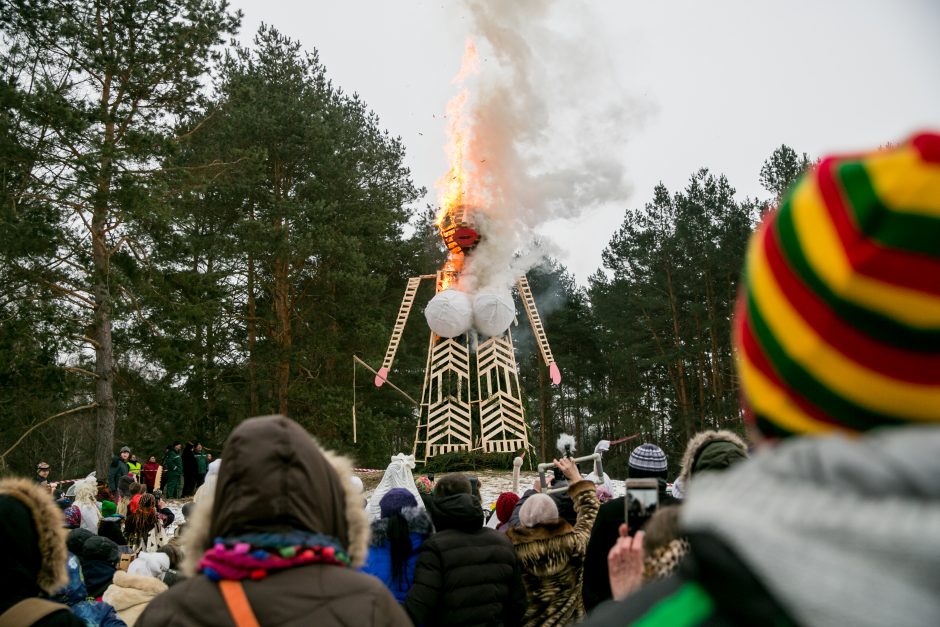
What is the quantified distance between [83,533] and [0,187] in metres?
14.4

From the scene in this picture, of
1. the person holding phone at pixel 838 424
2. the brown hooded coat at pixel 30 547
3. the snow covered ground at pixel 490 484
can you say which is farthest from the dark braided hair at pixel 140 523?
the person holding phone at pixel 838 424

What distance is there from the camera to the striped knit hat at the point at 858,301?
2.59 feet

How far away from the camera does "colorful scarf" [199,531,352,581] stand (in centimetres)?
195

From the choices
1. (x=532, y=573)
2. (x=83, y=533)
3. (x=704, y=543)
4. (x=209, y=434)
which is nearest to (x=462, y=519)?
(x=532, y=573)

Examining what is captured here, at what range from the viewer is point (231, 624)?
1.89 m

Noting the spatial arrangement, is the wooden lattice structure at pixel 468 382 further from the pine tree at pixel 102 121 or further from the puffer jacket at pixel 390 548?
the puffer jacket at pixel 390 548

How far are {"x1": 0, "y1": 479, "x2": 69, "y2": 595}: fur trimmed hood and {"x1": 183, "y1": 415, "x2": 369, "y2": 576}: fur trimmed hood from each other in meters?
1.12

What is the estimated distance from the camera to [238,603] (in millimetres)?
1920

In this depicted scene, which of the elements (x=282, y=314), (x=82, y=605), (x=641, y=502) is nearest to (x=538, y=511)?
(x=641, y=502)

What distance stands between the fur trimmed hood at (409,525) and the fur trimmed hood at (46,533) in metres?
1.73

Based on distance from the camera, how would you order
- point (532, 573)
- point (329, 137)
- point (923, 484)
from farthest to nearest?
point (329, 137) → point (532, 573) → point (923, 484)

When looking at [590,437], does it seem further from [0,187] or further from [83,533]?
[83,533]

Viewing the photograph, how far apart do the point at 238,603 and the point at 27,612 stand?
3.91 ft

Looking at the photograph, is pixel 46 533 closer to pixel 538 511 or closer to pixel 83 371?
pixel 538 511
